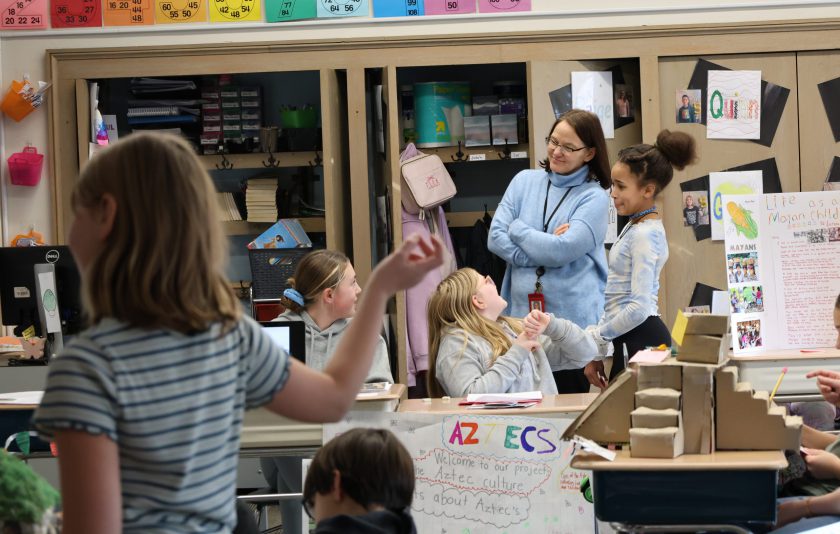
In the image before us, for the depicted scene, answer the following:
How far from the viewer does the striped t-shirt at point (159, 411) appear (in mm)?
1191

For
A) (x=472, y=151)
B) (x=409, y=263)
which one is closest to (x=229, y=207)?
(x=472, y=151)

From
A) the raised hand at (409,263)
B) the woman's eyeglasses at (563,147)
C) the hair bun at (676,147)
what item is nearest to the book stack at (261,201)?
the woman's eyeglasses at (563,147)

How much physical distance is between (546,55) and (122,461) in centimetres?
422

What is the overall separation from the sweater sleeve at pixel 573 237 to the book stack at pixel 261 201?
186 centimetres

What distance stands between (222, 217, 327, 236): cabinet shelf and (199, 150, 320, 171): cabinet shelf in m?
0.31

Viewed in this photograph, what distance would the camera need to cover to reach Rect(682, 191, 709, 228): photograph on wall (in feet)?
16.8

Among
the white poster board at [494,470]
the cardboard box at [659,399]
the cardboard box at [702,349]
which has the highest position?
the cardboard box at [702,349]

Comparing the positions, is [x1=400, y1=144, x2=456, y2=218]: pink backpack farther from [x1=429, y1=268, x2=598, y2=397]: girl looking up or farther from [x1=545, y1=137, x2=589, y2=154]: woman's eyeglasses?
[x1=429, y1=268, x2=598, y2=397]: girl looking up

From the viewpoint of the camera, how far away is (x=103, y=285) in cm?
125

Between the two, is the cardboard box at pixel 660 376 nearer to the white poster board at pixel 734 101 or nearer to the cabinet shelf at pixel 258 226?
the white poster board at pixel 734 101

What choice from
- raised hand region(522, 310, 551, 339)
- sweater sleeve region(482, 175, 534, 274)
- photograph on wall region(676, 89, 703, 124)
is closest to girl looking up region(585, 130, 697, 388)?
raised hand region(522, 310, 551, 339)

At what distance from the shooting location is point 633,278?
3.73 m

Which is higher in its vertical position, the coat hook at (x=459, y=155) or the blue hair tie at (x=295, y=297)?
the coat hook at (x=459, y=155)

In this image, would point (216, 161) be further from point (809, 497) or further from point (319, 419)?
point (319, 419)
